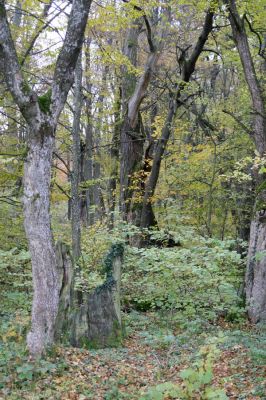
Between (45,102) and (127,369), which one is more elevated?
(45,102)

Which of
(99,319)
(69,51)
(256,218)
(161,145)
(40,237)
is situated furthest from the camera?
(161,145)

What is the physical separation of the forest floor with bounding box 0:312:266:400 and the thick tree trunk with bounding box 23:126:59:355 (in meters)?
0.36

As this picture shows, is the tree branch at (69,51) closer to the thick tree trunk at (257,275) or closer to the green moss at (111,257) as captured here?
the green moss at (111,257)

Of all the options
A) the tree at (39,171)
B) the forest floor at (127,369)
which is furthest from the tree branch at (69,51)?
the forest floor at (127,369)

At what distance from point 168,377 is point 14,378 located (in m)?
2.15

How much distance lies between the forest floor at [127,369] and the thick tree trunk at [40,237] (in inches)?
14.2

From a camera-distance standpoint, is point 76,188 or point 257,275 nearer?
point 257,275

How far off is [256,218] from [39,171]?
6115 millimetres

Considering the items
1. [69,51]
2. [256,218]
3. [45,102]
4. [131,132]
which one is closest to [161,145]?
[131,132]

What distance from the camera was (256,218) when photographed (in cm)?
1021

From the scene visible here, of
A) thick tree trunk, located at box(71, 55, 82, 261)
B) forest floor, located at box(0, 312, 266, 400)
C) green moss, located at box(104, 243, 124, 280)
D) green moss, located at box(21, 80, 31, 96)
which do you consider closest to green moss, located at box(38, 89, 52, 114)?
green moss, located at box(21, 80, 31, 96)

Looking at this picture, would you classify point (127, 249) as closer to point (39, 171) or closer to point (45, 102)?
point (39, 171)

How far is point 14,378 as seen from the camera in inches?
207

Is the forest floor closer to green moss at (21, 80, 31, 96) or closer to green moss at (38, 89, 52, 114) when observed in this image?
green moss at (38, 89, 52, 114)
